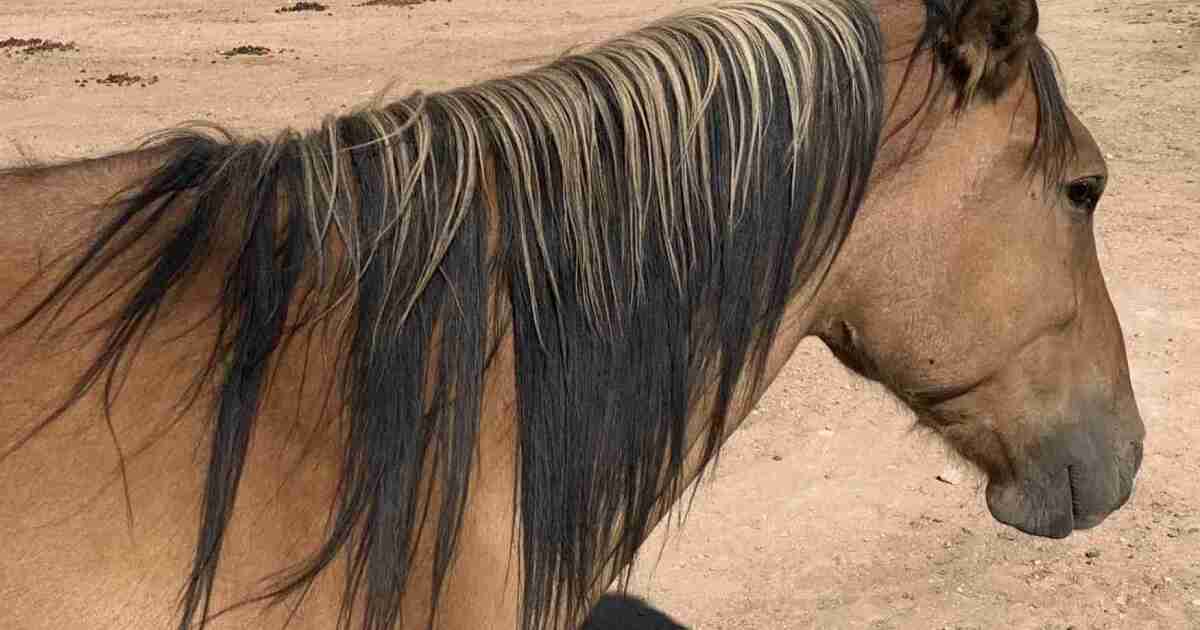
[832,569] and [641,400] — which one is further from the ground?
[641,400]

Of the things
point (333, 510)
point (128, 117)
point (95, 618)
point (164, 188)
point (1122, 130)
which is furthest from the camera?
point (128, 117)

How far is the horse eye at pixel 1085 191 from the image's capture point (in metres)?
2.07

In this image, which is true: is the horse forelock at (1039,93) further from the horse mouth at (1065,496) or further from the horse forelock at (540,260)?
the horse mouth at (1065,496)

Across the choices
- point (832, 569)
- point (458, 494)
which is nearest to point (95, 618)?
point (458, 494)

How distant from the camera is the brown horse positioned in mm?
1519

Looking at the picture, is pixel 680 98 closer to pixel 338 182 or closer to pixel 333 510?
pixel 338 182

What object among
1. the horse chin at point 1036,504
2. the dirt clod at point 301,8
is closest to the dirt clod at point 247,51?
the dirt clod at point 301,8

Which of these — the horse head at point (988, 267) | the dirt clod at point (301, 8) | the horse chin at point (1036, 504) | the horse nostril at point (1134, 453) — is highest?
the horse head at point (988, 267)

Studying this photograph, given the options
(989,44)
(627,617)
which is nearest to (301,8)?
(627,617)

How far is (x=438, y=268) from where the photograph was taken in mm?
1672

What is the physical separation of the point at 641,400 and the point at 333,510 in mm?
511

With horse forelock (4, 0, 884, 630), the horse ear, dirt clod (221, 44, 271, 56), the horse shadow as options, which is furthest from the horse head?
dirt clod (221, 44, 271, 56)

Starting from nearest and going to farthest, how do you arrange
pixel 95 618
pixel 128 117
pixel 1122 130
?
Result: 1. pixel 95 618
2. pixel 1122 130
3. pixel 128 117

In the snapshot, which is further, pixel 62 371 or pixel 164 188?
pixel 164 188
